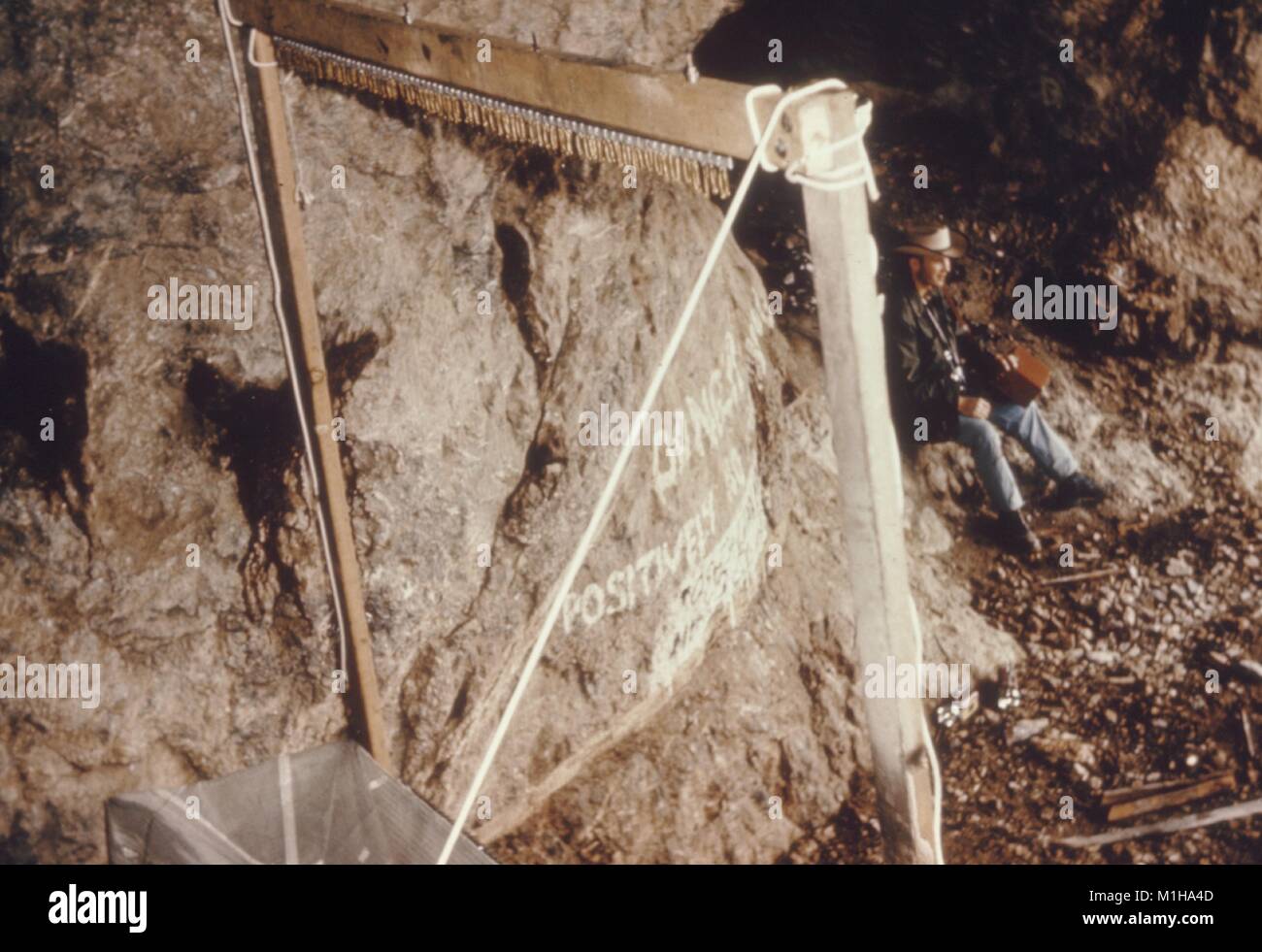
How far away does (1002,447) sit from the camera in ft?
23.9

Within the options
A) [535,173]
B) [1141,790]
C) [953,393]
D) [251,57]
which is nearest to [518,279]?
[535,173]

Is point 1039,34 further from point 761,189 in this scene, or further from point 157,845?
point 157,845

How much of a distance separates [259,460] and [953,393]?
4.22 meters

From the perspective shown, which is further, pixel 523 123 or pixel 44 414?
pixel 44 414

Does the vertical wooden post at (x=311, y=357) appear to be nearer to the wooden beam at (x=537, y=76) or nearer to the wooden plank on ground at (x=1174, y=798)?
the wooden beam at (x=537, y=76)

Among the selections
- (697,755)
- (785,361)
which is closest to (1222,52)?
(785,361)

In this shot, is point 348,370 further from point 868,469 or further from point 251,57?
point 868,469

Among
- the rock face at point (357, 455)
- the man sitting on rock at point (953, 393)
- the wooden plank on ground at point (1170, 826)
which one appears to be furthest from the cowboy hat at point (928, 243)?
the wooden plank on ground at point (1170, 826)

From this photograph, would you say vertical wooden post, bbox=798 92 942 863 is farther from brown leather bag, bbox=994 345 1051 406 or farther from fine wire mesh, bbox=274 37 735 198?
brown leather bag, bbox=994 345 1051 406

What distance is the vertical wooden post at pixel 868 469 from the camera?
2162 millimetres

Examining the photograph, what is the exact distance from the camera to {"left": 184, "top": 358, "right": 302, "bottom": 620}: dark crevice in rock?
4.00 m

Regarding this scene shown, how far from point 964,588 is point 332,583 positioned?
448 cm
